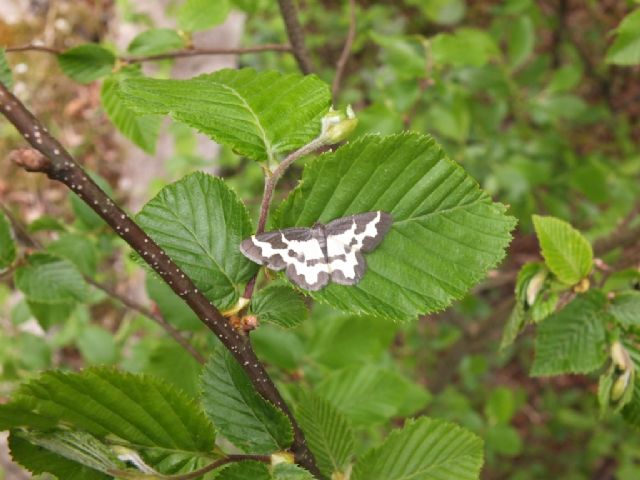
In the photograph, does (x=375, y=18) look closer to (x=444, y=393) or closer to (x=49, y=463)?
(x=444, y=393)

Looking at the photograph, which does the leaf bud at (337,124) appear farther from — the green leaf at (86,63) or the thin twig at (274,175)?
the green leaf at (86,63)

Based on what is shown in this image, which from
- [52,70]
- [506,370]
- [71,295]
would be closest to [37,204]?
[52,70]

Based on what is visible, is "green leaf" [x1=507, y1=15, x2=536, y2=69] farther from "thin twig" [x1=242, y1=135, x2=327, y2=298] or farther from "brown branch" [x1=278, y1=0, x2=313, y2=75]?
"thin twig" [x1=242, y1=135, x2=327, y2=298]

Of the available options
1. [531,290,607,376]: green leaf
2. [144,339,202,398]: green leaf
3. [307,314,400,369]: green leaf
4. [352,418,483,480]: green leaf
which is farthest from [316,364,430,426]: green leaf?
[352,418,483,480]: green leaf

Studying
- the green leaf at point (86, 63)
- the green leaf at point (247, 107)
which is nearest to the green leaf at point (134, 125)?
the green leaf at point (86, 63)

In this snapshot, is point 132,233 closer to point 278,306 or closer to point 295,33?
point 278,306

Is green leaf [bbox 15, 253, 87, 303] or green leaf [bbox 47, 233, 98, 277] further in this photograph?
green leaf [bbox 47, 233, 98, 277]
